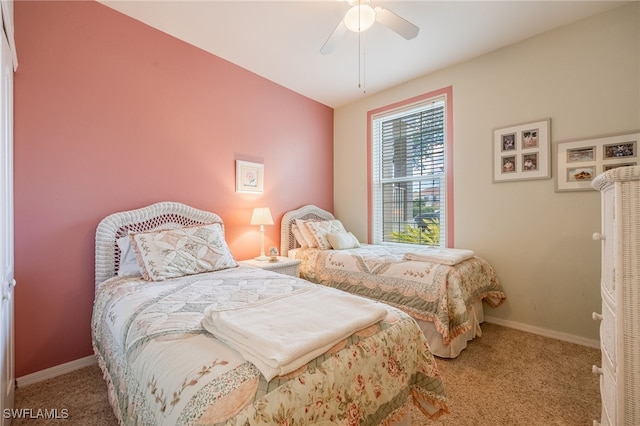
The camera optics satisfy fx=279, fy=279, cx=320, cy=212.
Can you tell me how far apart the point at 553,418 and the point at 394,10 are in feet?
9.75

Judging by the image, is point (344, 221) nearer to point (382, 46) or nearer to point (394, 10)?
point (382, 46)

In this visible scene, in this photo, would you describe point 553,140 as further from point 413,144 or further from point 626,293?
point 626,293

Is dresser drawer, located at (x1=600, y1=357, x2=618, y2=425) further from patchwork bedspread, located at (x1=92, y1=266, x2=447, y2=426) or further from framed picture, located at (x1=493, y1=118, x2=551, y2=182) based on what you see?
framed picture, located at (x1=493, y1=118, x2=551, y2=182)

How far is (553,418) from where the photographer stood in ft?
5.08

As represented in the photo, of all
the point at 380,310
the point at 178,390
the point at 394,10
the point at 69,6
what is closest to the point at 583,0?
the point at 394,10

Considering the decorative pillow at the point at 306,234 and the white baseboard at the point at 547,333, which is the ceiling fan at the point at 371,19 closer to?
the decorative pillow at the point at 306,234

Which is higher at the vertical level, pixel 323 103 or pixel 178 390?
pixel 323 103

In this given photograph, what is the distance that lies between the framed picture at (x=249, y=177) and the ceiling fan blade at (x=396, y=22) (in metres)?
1.92

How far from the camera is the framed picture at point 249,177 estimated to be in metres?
3.12

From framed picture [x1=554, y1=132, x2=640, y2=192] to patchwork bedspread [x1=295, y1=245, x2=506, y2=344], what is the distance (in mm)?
1022

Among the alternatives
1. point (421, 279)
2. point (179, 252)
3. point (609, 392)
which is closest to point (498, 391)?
point (609, 392)

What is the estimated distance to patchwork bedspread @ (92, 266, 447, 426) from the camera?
80cm

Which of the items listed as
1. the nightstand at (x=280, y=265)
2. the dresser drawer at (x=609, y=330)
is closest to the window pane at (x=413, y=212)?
the nightstand at (x=280, y=265)

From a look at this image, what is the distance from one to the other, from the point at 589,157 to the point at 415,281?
1834mm
